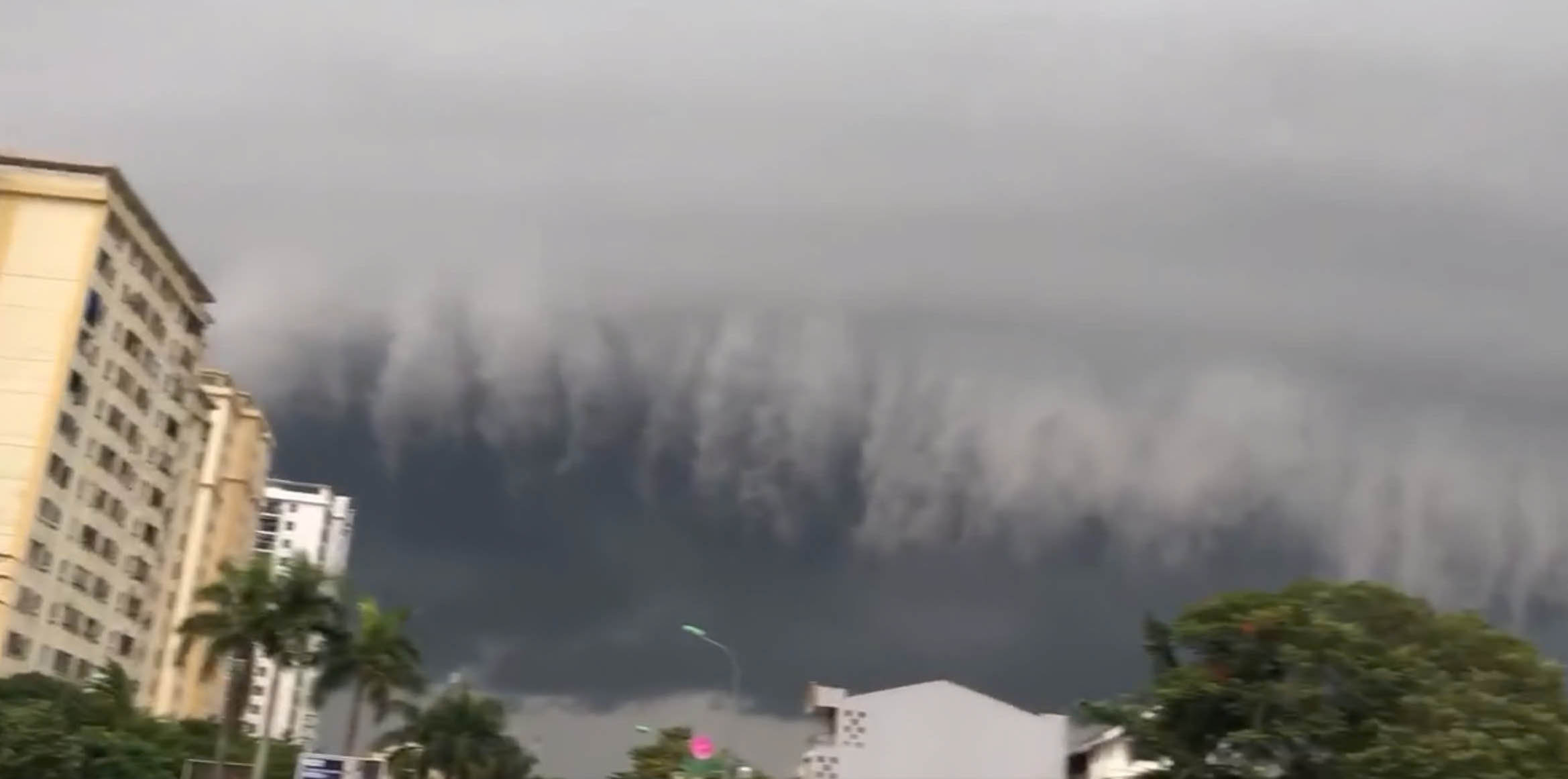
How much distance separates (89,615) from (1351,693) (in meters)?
78.8

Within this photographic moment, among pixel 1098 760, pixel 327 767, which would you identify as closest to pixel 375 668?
pixel 327 767

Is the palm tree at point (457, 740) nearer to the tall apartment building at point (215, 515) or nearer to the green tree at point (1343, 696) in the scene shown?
the tall apartment building at point (215, 515)

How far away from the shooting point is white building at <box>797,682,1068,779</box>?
79250 millimetres

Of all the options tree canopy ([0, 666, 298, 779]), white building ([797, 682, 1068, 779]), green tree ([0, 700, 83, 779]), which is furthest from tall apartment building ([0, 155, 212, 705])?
white building ([797, 682, 1068, 779])

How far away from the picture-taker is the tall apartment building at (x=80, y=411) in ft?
290

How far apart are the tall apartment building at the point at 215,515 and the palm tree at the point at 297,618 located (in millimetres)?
45655

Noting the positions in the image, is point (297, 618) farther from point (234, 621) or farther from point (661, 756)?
point (661, 756)

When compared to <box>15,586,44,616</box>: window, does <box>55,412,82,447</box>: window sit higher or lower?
higher

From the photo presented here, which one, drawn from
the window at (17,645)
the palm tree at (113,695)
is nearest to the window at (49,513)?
the window at (17,645)

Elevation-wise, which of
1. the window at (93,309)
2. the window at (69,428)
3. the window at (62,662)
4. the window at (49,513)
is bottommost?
the window at (62,662)

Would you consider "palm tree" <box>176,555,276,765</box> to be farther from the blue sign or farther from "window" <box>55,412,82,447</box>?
"window" <box>55,412,82,447</box>

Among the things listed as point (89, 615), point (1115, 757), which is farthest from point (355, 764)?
point (1115, 757)

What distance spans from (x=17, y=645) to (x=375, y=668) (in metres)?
22.3

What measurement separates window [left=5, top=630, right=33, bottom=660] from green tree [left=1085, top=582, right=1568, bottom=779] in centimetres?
6221
